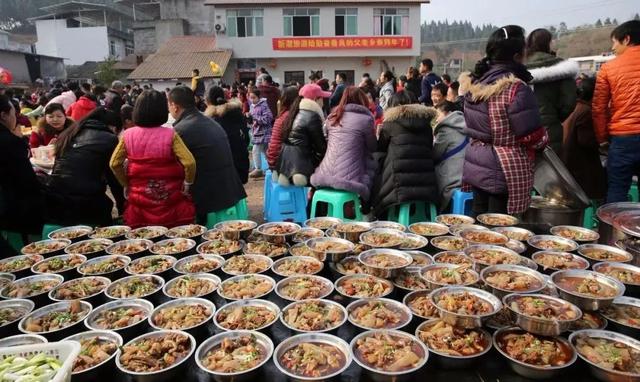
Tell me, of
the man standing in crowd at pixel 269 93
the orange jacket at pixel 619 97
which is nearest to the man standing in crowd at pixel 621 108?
the orange jacket at pixel 619 97

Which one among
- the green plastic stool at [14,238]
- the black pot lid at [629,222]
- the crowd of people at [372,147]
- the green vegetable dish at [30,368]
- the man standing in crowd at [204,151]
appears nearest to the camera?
the green vegetable dish at [30,368]

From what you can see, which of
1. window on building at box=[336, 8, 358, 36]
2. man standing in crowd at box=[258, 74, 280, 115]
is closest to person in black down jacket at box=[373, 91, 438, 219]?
man standing in crowd at box=[258, 74, 280, 115]

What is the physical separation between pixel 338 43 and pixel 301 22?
2.55 m

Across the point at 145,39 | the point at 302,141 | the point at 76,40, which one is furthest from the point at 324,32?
the point at 76,40

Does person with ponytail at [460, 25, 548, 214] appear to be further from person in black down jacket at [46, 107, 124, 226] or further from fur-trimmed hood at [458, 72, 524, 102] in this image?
person in black down jacket at [46, 107, 124, 226]

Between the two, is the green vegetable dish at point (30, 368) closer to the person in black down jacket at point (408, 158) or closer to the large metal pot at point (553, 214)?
the person in black down jacket at point (408, 158)

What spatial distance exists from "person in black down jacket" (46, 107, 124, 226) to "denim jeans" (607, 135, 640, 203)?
4.73 metres

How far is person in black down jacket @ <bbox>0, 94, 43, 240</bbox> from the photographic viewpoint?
358 cm

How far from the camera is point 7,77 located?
31.1ft

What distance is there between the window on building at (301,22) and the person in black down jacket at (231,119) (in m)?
19.9

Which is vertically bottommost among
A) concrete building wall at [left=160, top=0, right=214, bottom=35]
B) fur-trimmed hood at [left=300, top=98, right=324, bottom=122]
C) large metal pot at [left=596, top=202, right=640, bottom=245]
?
large metal pot at [left=596, top=202, right=640, bottom=245]

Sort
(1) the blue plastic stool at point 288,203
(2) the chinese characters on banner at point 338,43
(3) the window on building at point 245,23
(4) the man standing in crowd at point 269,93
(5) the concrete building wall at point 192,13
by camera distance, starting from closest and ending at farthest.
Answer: (1) the blue plastic stool at point 288,203 → (4) the man standing in crowd at point 269,93 → (2) the chinese characters on banner at point 338,43 → (3) the window on building at point 245,23 → (5) the concrete building wall at point 192,13

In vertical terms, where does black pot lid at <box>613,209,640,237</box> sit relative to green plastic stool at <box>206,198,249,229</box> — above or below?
above

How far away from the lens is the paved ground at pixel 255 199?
6434 millimetres
